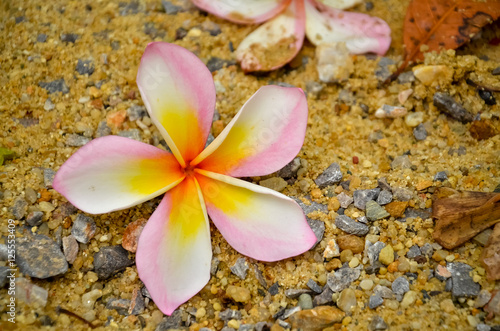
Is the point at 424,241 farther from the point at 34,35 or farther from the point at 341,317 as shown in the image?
the point at 34,35

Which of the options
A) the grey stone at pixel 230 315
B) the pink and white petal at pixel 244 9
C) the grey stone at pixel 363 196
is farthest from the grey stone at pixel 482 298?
the pink and white petal at pixel 244 9

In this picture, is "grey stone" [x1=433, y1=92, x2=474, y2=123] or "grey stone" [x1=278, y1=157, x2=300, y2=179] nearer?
"grey stone" [x1=278, y1=157, x2=300, y2=179]

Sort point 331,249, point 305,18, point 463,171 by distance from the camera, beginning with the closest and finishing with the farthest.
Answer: point 331,249, point 463,171, point 305,18

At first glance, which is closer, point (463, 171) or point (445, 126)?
point (463, 171)

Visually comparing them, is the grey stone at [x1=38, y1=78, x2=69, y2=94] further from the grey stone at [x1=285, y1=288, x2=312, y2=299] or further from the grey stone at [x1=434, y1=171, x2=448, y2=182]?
the grey stone at [x1=434, y1=171, x2=448, y2=182]

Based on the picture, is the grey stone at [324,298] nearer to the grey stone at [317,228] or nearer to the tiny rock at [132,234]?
the grey stone at [317,228]

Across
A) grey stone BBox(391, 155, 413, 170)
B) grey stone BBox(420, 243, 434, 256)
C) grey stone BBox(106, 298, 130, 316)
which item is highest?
grey stone BBox(391, 155, 413, 170)

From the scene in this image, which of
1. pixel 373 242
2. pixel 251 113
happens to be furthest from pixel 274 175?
pixel 373 242

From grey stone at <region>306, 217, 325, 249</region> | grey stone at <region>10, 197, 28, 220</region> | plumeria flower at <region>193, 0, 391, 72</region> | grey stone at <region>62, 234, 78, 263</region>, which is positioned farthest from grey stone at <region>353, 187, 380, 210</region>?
grey stone at <region>10, 197, 28, 220</region>
